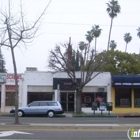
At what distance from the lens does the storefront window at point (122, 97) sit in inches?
1693

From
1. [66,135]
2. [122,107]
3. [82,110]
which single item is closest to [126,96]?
[122,107]

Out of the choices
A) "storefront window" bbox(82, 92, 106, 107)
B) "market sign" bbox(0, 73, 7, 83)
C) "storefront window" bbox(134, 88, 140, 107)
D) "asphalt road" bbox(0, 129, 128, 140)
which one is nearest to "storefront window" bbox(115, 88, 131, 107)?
"storefront window" bbox(134, 88, 140, 107)

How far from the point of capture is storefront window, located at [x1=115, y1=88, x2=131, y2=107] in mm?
43000

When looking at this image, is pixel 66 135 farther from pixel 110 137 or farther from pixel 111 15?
pixel 111 15

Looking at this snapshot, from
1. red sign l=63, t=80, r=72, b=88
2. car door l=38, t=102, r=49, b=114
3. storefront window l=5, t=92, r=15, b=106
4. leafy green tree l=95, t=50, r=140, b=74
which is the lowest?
car door l=38, t=102, r=49, b=114

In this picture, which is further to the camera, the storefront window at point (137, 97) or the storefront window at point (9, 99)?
the storefront window at point (137, 97)

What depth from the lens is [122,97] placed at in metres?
43.1

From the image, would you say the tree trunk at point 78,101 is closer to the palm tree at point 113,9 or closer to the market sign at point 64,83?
the market sign at point 64,83

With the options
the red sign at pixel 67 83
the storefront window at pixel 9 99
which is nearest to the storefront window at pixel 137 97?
Answer: the red sign at pixel 67 83

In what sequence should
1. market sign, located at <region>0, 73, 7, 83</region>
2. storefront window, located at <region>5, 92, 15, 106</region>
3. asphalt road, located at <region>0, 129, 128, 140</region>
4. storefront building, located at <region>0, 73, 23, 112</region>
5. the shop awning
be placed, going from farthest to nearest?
storefront window, located at <region>5, 92, 15, 106</region> → the shop awning → storefront building, located at <region>0, 73, 23, 112</region> → market sign, located at <region>0, 73, 7, 83</region> → asphalt road, located at <region>0, 129, 128, 140</region>

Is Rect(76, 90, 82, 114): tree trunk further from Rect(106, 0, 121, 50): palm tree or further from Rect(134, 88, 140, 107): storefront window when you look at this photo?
Rect(106, 0, 121, 50): palm tree

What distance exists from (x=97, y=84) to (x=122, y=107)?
3778mm

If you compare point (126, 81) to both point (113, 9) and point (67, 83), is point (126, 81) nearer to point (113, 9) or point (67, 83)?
point (67, 83)

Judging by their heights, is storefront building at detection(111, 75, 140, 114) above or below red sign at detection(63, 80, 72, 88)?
below
